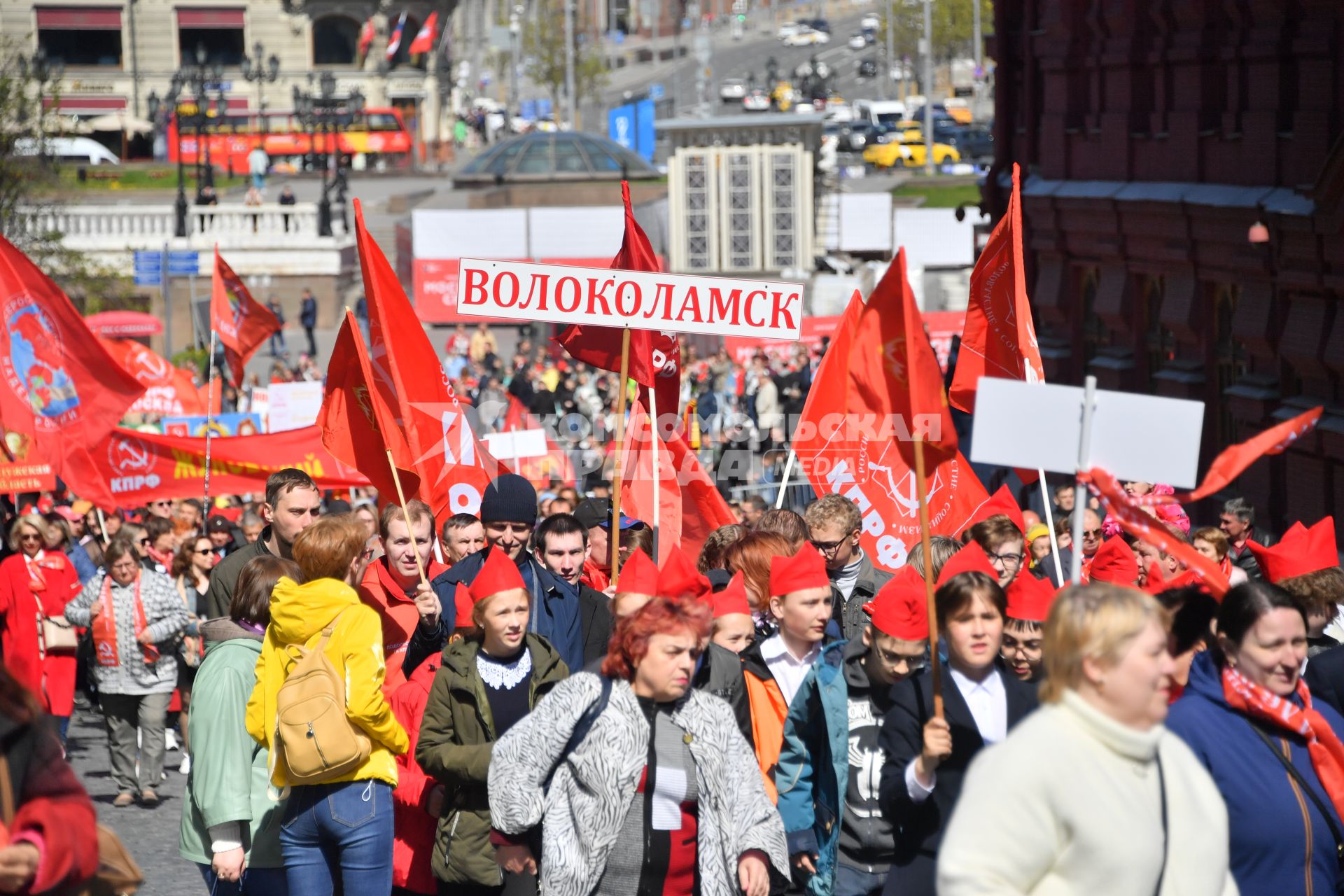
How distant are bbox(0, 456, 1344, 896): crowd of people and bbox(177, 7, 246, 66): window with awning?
81.6 m

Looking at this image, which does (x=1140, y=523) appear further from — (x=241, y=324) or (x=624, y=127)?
(x=624, y=127)

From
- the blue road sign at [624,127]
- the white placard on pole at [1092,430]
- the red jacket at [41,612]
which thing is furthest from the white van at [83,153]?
the white placard on pole at [1092,430]

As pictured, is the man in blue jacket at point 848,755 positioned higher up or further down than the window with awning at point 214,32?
further down

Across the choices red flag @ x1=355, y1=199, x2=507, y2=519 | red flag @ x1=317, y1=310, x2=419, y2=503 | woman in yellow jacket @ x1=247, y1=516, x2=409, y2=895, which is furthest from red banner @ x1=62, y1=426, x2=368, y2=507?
woman in yellow jacket @ x1=247, y1=516, x2=409, y2=895

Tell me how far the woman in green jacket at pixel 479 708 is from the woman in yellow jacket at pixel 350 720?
17cm

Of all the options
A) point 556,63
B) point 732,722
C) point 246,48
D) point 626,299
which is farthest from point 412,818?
point 246,48

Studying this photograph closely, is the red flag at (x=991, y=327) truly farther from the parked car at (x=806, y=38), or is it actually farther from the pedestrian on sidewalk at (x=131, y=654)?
the parked car at (x=806, y=38)

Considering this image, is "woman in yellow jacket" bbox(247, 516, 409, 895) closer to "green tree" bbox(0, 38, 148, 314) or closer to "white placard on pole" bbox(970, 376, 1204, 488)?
"white placard on pole" bbox(970, 376, 1204, 488)

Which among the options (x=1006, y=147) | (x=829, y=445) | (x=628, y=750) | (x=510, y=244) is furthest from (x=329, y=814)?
(x=510, y=244)

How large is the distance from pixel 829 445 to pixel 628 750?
196 inches

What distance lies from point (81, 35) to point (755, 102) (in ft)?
95.7

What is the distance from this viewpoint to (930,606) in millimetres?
5621

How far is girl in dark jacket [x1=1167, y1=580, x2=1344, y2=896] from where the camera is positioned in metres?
5.32

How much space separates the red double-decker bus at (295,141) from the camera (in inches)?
2653
